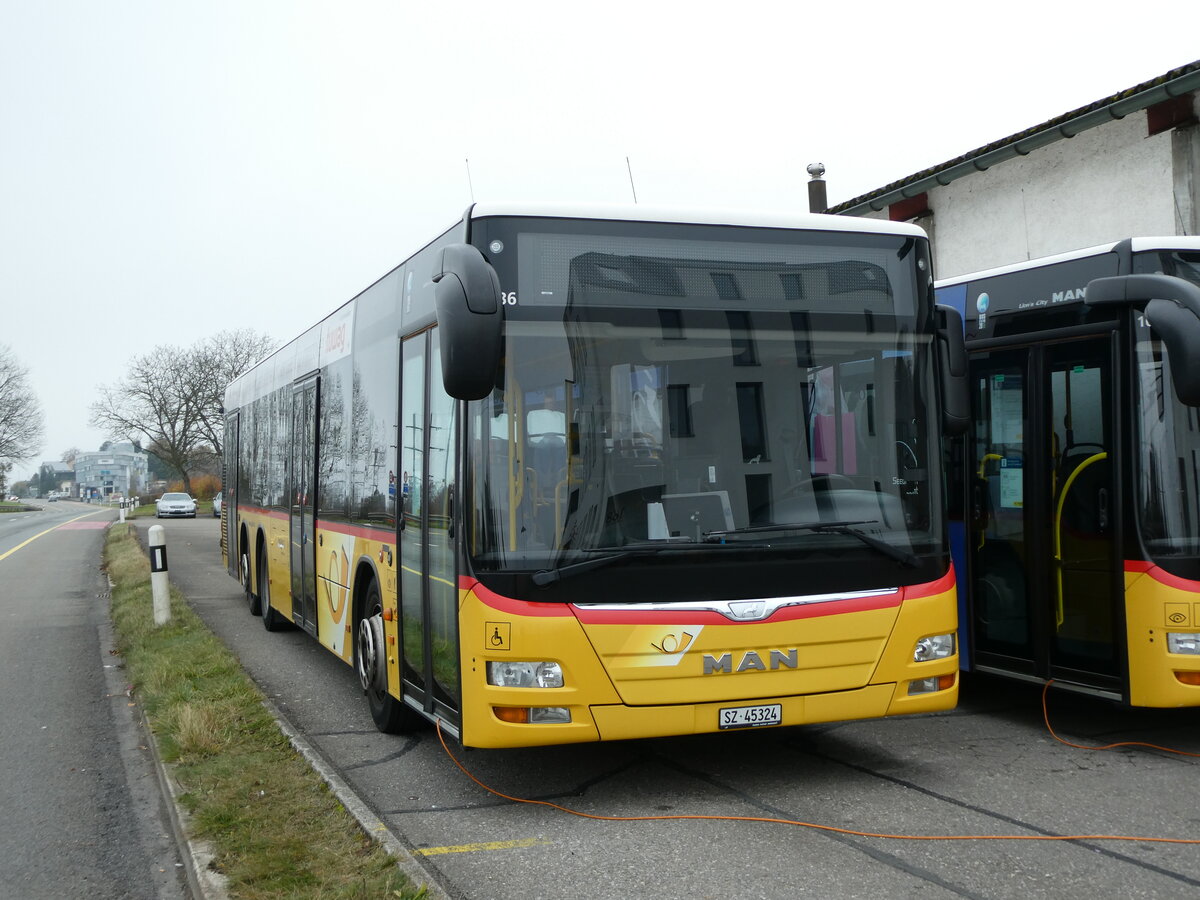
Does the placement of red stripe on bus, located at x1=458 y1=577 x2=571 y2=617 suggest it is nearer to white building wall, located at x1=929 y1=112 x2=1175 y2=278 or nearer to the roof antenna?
white building wall, located at x1=929 y1=112 x2=1175 y2=278

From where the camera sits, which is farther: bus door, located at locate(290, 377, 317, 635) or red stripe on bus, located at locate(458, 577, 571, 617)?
bus door, located at locate(290, 377, 317, 635)

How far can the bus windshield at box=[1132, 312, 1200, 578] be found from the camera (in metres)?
6.29

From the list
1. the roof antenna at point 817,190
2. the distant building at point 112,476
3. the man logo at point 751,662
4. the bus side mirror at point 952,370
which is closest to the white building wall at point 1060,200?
the roof antenna at point 817,190

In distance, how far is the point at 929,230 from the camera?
18.5 meters

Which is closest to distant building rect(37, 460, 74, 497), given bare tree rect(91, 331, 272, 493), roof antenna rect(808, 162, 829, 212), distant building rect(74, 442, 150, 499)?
distant building rect(74, 442, 150, 499)

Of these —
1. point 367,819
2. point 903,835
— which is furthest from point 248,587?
point 903,835

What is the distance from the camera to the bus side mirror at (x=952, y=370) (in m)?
6.00

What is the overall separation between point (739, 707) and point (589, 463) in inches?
52.3

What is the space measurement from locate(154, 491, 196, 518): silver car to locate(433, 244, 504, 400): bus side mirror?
55.6m

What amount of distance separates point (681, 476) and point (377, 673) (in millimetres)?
2839

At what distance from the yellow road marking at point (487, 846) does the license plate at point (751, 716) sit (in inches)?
39.1

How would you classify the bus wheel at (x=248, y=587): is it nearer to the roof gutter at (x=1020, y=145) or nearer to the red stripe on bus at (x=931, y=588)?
the red stripe on bus at (x=931, y=588)

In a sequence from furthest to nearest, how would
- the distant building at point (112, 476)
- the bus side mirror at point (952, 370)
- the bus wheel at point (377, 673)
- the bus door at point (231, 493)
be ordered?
the distant building at point (112, 476) < the bus door at point (231, 493) < the bus wheel at point (377, 673) < the bus side mirror at point (952, 370)

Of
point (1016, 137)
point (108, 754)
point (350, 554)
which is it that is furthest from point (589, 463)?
point (1016, 137)
